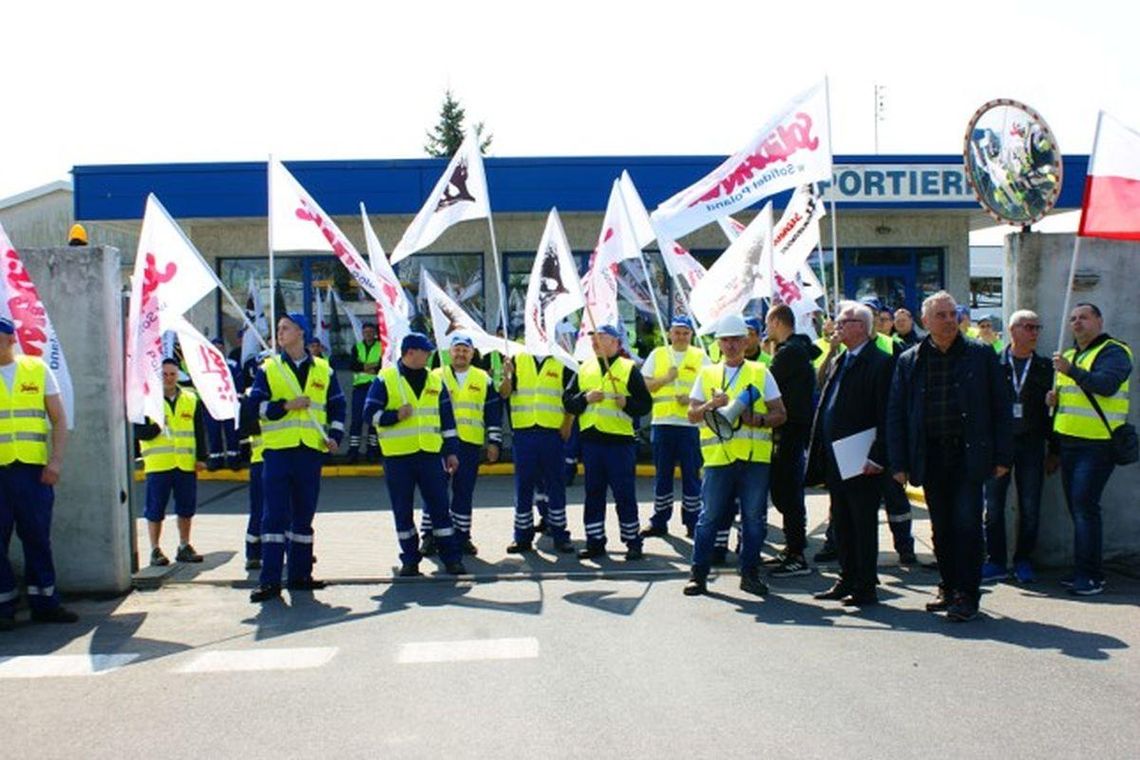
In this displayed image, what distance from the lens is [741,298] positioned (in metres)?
9.88

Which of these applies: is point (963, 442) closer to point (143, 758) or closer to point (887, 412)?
point (887, 412)

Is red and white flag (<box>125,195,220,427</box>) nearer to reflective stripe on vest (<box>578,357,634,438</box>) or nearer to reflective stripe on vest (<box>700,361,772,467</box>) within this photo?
reflective stripe on vest (<box>578,357,634,438</box>)

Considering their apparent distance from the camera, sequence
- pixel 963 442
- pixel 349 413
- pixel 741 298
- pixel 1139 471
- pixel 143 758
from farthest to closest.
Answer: pixel 349 413 → pixel 741 298 → pixel 1139 471 → pixel 963 442 → pixel 143 758

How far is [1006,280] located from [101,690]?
7267 mm

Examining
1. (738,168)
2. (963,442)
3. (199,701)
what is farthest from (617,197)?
(199,701)

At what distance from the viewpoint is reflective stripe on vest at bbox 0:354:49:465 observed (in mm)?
7684

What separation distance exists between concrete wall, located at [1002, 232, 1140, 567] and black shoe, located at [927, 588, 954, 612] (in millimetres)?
1859

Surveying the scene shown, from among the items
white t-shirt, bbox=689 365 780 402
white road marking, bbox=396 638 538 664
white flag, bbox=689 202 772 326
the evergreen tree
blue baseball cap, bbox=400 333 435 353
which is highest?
the evergreen tree

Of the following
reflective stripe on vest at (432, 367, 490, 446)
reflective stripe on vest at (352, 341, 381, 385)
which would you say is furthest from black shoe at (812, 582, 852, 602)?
reflective stripe on vest at (352, 341, 381, 385)

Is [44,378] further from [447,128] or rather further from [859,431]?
[447,128]

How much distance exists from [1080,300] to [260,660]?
6808mm

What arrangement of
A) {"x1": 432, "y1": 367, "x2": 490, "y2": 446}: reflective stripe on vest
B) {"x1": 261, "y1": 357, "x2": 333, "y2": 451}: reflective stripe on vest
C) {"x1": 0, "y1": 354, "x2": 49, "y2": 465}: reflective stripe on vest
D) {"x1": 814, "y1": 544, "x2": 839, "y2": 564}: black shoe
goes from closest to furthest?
{"x1": 0, "y1": 354, "x2": 49, "y2": 465}: reflective stripe on vest → {"x1": 261, "y1": 357, "x2": 333, "y2": 451}: reflective stripe on vest → {"x1": 814, "y1": 544, "x2": 839, "y2": 564}: black shoe → {"x1": 432, "y1": 367, "x2": 490, "y2": 446}: reflective stripe on vest

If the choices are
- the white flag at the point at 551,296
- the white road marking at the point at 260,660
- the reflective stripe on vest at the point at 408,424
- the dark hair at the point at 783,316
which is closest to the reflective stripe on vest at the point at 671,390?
the white flag at the point at 551,296

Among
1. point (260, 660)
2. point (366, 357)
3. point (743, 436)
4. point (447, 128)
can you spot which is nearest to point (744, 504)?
point (743, 436)
